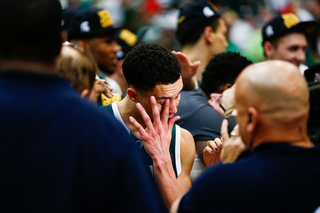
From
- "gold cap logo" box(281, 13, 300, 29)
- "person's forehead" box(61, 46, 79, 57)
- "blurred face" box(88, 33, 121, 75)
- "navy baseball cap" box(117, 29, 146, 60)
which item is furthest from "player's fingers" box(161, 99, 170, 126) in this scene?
"navy baseball cap" box(117, 29, 146, 60)

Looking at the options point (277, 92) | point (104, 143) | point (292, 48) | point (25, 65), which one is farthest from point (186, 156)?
point (292, 48)

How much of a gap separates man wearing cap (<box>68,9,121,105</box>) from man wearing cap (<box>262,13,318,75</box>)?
6.71 feet

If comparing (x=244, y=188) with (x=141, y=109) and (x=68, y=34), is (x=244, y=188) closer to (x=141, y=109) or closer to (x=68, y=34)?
(x=141, y=109)

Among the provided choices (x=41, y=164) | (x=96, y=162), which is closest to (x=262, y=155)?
(x=96, y=162)

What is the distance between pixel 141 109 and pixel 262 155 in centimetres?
118

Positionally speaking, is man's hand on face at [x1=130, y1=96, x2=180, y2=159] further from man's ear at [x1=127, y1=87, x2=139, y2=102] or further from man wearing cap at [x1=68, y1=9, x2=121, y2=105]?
man wearing cap at [x1=68, y1=9, x2=121, y2=105]

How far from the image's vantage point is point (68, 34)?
4.51 metres

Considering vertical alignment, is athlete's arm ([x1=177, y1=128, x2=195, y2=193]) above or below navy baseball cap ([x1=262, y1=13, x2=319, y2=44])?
below

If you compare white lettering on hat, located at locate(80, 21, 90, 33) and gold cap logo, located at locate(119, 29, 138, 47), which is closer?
white lettering on hat, located at locate(80, 21, 90, 33)

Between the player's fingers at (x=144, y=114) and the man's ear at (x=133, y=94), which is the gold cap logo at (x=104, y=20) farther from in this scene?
the player's fingers at (x=144, y=114)

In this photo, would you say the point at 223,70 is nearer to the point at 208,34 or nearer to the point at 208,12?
the point at 208,34

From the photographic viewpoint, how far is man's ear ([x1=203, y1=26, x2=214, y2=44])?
4504 mm

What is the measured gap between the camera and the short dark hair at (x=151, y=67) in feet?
8.82

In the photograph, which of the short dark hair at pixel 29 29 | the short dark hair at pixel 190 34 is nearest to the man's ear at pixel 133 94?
the short dark hair at pixel 29 29
